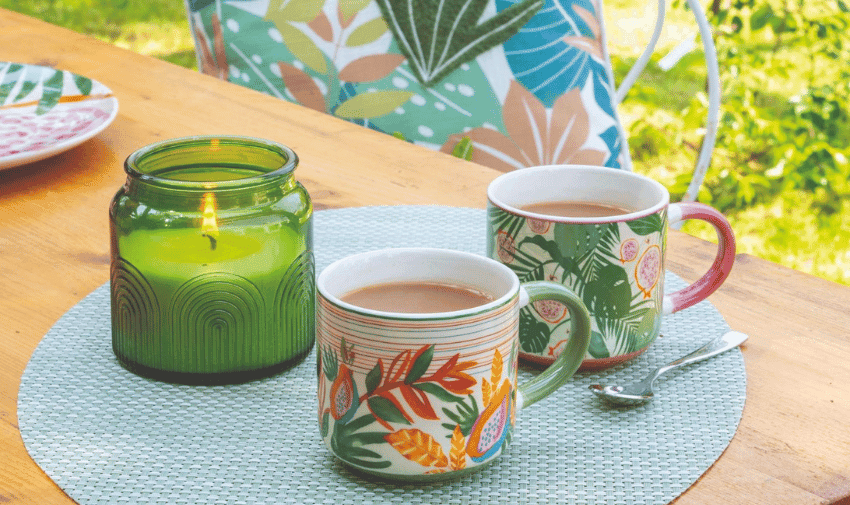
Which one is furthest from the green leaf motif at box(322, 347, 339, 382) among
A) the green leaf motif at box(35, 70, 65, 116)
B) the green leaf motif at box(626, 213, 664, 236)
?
the green leaf motif at box(35, 70, 65, 116)

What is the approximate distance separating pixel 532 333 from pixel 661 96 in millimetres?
2439

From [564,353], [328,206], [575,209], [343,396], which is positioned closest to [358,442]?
[343,396]

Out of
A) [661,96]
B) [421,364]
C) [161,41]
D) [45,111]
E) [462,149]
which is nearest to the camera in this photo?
[421,364]

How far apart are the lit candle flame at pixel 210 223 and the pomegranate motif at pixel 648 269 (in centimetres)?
27

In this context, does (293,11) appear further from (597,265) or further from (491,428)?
(491,428)

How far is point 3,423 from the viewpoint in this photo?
57cm

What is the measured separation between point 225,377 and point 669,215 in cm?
32

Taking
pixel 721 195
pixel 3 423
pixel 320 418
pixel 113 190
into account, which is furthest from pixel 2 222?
pixel 721 195

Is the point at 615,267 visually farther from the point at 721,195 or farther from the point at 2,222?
the point at 721,195

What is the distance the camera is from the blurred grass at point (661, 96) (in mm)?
2209

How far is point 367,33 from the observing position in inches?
58.4

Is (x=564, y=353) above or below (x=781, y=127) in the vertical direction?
above

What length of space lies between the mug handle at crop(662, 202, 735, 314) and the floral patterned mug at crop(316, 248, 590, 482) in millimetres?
177

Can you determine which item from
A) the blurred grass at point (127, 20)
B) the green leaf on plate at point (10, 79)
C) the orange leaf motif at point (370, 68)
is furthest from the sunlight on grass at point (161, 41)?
the green leaf on plate at point (10, 79)
